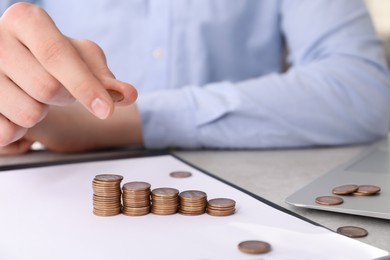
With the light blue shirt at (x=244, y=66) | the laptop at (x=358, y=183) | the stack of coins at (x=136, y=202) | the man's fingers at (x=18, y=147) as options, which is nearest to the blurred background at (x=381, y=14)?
the light blue shirt at (x=244, y=66)

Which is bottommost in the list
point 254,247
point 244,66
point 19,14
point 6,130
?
point 254,247

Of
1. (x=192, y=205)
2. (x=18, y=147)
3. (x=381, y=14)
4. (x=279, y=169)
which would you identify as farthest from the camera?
(x=381, y=14)

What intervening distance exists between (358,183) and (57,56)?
38 centimetres

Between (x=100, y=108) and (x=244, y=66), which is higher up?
(x=244, y=66)

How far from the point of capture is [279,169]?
30.9 inches

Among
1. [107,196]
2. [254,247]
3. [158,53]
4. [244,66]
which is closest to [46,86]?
[107,196]

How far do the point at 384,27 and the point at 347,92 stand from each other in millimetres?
2224

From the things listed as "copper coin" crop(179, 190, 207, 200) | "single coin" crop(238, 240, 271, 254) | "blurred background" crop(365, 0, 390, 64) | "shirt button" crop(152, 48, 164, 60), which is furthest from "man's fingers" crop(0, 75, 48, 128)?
"blurred background" crop(365, 0, 390, 64)

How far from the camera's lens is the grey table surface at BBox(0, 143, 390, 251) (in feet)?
1.74

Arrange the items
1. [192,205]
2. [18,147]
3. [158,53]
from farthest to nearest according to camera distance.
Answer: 1. [158,53]
2. [18,147]
3. [192,205]

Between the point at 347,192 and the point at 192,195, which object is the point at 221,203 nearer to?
the point at 192,195

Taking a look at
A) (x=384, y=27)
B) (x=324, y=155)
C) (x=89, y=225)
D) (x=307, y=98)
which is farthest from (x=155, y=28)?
(x=384, y=27)

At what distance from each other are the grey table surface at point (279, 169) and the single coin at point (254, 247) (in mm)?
101

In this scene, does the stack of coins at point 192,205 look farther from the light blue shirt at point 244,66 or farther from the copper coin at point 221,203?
the light blue shirt at point 244,66
